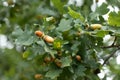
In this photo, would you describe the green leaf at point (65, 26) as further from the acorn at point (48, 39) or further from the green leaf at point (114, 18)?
the green leaf at point (114, 18)

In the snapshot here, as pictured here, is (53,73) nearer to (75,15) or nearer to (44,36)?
(44,36)

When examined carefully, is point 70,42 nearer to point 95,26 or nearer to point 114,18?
point 95,26

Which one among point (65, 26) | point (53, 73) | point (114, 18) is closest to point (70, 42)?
point (65, 26)

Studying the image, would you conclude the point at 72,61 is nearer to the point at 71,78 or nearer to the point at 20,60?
the point at 71,78

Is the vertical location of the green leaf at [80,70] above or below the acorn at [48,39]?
below

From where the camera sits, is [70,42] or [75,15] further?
[70,42]

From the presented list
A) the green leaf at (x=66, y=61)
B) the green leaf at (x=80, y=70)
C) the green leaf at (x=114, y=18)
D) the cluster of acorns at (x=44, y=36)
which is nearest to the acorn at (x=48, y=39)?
the cluster of acorns at (x=44, y=36)

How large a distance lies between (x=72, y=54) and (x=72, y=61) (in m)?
0.05

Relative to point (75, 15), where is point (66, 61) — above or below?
below

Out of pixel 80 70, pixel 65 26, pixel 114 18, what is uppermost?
pixel 65 26

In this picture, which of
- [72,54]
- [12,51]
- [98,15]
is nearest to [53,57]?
[72,54]

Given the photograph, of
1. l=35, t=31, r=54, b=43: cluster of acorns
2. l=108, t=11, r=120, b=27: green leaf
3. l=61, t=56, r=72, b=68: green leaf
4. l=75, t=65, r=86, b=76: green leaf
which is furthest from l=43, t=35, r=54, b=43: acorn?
l=108, t=11, r=120, b=27: green leaf

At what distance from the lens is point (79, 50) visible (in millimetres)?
2598

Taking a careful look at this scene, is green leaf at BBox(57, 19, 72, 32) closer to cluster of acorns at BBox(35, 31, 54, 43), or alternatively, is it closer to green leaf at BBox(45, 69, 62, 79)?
cluster of acorns at BBox(35, 31, 54, 43)
